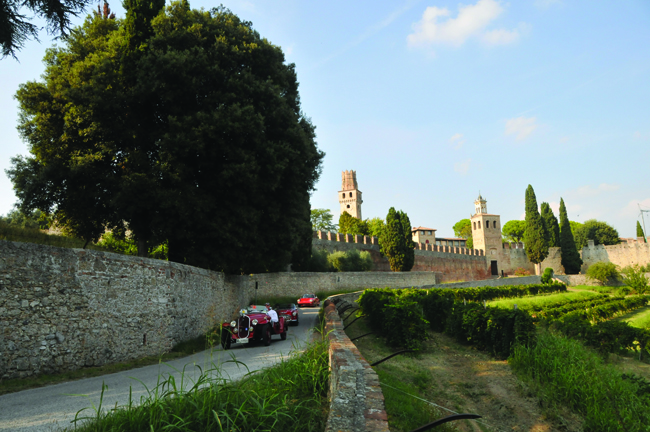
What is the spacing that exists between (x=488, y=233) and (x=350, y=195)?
3944 cm

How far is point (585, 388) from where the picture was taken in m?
6.71

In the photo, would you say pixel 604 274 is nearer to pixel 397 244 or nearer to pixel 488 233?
pixel 488 233

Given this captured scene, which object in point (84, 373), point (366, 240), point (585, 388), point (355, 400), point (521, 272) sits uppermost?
point (366, 240)

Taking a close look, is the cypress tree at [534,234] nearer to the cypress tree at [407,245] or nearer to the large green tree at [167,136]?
the cypress tree at [407,245]

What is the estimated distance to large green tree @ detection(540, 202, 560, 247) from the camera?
6016 cm

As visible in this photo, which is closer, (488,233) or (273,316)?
(273,316)

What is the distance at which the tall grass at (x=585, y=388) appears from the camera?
591 centimetres

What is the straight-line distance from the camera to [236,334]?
10.8m

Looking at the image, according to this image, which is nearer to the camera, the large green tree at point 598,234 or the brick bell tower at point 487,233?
the brick bell tower at point 487,233

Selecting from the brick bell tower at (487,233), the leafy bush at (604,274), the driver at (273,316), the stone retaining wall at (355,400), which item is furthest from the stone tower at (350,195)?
the stone retaining wall at (355,400)

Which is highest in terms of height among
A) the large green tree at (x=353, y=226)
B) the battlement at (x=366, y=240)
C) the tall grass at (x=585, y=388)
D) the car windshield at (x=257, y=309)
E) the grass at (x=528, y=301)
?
the large green tree at (x=353, y=226)

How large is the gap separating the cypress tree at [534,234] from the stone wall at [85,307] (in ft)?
191

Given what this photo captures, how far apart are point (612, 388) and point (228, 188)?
39.6ft

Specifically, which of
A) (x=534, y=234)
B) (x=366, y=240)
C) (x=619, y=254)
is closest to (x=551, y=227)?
(x=534, y=234)
